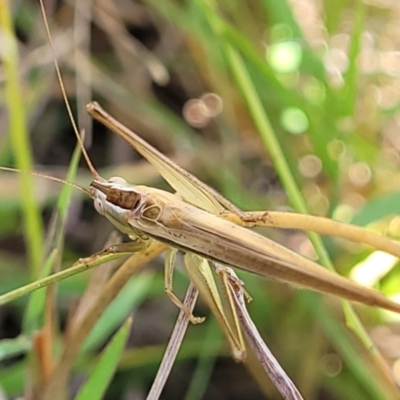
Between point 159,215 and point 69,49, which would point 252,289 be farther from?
point 69,49

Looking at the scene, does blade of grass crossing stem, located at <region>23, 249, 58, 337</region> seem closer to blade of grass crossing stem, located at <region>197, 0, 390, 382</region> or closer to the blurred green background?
the blurred green background

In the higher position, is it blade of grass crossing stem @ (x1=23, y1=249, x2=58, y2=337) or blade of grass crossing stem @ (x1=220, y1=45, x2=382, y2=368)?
blade of grass crossing stem @ (x1=220, y1=45, x2=382, y2=368)

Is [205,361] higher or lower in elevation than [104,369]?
higher

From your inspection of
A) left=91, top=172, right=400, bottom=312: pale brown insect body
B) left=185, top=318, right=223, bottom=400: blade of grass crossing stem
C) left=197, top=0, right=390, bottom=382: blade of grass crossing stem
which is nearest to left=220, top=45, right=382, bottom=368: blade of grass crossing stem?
left=197, top=0, right=390, bottom=382: blade of grass crossing stem

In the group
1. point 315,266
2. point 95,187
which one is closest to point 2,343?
point 95,187

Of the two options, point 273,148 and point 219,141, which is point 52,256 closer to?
point 273,148

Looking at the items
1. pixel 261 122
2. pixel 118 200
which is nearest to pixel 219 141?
pixel 261 122

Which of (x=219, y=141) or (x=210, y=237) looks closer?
(x=210, y=237)

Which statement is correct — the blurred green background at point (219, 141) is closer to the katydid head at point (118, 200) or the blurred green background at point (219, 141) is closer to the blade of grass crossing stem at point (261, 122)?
the blade of grass crossing stem at point (261, 122)
